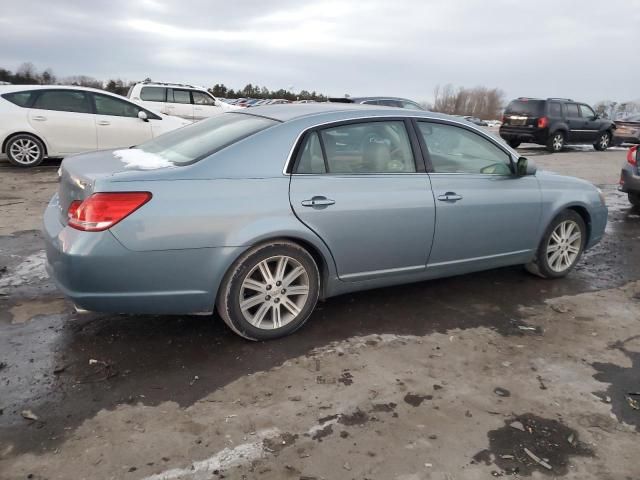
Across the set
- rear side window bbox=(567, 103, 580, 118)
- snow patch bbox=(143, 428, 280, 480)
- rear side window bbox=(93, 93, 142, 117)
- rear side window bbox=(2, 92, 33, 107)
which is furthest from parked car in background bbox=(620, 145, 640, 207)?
rear side window bbox=(567, 103, 580, 118)

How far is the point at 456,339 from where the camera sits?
12.2 feet

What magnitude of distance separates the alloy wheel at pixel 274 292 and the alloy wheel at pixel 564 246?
2.56 metres

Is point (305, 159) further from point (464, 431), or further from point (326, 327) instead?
point (464, 431)

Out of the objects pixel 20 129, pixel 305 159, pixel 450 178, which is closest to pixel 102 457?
pixel 305 159

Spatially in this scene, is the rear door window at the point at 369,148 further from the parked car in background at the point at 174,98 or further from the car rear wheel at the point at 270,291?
the parked car in background at the point at 174,98

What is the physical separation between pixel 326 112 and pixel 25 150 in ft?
26.7

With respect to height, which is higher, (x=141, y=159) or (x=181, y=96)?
(x=181, y=96)

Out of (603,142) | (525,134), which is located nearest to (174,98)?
(525,134)

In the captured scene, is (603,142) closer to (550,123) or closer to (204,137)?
(550,123)

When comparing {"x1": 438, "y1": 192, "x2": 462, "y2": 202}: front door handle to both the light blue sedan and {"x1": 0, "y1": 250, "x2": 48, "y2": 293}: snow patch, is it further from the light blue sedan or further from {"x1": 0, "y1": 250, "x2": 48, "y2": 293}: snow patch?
{"x1": 0, "y1": 250, "x2": 48, "y2": 293}: snow patch

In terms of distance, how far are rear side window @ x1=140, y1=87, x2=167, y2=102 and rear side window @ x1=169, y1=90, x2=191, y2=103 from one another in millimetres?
318

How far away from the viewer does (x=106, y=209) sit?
299 centimetres

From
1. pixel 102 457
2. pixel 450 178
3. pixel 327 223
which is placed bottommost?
pixel 102 457

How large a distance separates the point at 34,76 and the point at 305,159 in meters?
55.9
